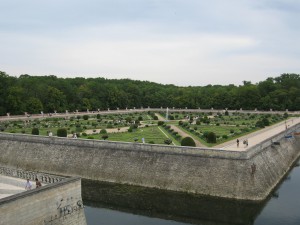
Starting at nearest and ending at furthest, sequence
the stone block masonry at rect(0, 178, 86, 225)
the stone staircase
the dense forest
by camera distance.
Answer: the stone block masonry at rect(0, 178, 86, 225), the stone staircase, the dense forest

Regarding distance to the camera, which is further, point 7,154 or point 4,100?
point 4,100

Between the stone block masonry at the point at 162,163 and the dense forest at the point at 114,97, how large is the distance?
28470 mm

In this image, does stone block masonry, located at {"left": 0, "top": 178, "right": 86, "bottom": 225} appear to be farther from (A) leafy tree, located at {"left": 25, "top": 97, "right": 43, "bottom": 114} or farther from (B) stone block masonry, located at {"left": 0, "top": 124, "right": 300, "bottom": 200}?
(A) leafy tree, located at {"left": 25, "top": 97, "right": 43, "bottom": 114}

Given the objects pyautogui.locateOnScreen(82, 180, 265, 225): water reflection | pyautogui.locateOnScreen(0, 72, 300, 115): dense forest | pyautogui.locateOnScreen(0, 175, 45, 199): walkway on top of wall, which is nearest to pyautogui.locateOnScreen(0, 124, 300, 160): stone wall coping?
pyautogui.locateOnScreen(82, 180, 265, 225): water reflection

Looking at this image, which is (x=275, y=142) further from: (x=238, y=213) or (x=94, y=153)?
(x=94, y=153)

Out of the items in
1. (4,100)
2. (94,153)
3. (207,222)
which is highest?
(4,100)

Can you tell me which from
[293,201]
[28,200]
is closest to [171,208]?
[293,201]

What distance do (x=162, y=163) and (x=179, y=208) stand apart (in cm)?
455

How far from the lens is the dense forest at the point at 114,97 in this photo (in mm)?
62866

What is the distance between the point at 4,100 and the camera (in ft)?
193

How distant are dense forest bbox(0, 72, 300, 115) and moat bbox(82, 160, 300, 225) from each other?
3905 centimetres

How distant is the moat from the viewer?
70.1 feet

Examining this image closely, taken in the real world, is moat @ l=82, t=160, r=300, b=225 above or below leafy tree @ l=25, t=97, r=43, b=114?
below

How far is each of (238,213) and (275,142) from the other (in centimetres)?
1202
